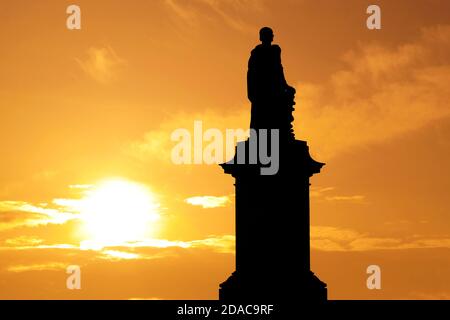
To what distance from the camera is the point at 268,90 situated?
21922 millimetres

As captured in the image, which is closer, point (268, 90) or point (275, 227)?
point (275, 227)

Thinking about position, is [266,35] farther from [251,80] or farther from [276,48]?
[251,80]

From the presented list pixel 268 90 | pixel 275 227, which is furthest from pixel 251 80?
pixel 275 227

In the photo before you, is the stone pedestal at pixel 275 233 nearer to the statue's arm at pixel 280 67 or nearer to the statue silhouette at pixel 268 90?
the statue silhouette at pixel 268 90

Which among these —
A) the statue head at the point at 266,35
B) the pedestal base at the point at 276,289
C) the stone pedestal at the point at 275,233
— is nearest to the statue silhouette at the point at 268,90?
the statue head at the point at 266,35

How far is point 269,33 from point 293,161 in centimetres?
284

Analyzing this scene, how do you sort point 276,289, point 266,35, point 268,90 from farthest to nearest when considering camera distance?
point 266,35, point 268,90, point 276,289

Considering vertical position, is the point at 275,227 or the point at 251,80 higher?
the point at 251,80

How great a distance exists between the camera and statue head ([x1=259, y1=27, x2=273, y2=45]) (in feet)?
72.3

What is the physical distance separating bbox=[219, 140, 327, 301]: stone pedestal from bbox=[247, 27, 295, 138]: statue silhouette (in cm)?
56

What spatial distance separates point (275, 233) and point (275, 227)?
0.41 ft

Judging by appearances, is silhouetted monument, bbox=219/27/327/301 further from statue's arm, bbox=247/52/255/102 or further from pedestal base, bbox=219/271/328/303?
statue's arm, bbox=247/52/255/102
